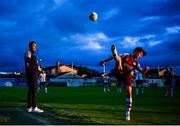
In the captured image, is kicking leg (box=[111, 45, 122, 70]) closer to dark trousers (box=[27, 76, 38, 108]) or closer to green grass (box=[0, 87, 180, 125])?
green grass (box=[0, 87, 180, 125])

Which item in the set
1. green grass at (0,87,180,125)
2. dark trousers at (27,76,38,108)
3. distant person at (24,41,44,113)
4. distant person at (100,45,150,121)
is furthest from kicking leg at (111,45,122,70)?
dark trousers at (27,76,38,108)

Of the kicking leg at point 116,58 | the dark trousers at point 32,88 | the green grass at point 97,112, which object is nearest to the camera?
the green grass at point 97,112

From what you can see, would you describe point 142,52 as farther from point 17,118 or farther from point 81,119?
point 17,118

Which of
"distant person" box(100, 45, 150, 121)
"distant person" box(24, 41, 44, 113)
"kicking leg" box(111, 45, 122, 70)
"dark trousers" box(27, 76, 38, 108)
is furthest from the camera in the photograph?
"dark trousers" box(27, 76, 38, 108)

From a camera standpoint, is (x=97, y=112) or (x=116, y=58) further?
(x=97, y=112)

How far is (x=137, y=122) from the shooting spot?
1176 cm

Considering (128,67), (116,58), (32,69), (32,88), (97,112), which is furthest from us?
(97,112)

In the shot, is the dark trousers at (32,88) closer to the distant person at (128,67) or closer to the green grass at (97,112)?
the green grass at (97,112)

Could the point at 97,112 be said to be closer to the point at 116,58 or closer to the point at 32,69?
the point at 32,69

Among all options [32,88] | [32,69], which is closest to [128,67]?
[32,69]

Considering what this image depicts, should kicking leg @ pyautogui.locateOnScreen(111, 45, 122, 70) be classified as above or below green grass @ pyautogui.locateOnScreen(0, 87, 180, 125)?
above

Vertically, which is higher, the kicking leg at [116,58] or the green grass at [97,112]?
the kicking leg at [116,58]

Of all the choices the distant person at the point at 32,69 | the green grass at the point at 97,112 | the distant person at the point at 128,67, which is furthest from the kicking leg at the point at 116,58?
the distant person at the point at 32,69

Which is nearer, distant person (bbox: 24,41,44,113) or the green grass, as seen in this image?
the green grass
